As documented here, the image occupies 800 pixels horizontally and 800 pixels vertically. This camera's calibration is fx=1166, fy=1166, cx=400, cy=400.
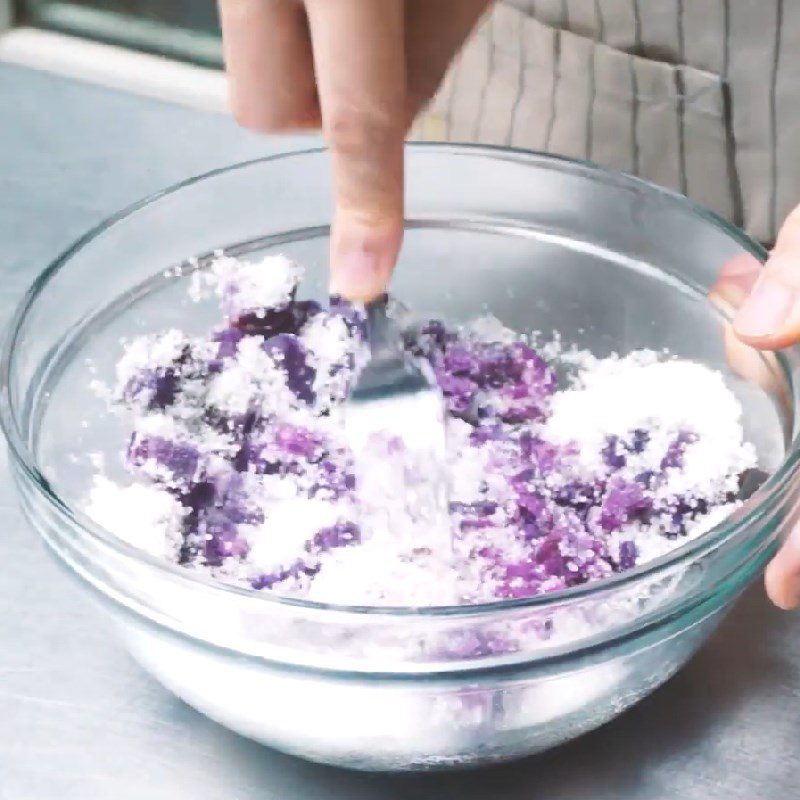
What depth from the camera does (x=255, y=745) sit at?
789 mm

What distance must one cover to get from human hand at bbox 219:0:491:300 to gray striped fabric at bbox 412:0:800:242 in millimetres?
422

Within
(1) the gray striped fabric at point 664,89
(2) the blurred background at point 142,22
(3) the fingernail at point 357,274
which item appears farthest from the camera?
(2) the blurred background at point 142,22

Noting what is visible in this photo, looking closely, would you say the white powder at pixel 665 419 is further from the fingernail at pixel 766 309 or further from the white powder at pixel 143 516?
the white powder at pixel 143 516

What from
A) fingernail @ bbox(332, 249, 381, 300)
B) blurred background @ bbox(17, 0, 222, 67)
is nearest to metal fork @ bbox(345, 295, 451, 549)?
fingernail @ bbox(332, 249, 381, 300)

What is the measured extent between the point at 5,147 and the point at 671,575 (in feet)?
4.14

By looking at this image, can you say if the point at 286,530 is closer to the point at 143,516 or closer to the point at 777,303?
the point at 143,516

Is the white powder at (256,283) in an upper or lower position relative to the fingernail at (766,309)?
lower

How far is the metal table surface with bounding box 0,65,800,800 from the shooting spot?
30.1 inches

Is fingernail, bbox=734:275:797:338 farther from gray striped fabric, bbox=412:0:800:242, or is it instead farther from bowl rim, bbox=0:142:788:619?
gray striped fabric, bbox=412:0:800:242

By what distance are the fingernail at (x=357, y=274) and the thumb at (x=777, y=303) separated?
25cm

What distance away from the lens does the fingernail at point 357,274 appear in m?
0.74

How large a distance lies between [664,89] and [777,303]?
545 mm

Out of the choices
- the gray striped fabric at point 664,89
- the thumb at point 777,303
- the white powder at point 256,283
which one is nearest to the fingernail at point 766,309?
the thumb at point 777,303

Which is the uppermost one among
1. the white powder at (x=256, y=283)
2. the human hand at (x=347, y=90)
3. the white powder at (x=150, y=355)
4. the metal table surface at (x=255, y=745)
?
the human hand at (x=347, y=90)
